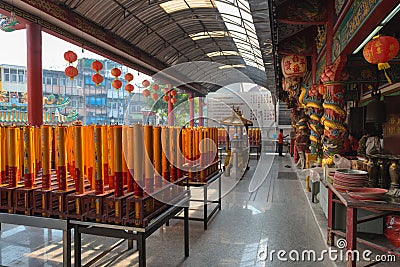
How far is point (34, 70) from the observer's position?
5.73m

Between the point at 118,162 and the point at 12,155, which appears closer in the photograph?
the point at 118,162

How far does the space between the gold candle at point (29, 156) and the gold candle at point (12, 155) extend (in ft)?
0.27

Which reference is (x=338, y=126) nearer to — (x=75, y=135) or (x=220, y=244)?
(x=220, y=244)

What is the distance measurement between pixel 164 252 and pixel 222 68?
15.2 metres

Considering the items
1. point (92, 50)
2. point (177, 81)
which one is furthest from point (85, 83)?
point (92, 50)

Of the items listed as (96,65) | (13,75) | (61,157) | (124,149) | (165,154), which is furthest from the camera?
(13,75)

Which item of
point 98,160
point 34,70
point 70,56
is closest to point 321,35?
point 98,160

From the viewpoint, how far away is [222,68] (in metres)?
17.4

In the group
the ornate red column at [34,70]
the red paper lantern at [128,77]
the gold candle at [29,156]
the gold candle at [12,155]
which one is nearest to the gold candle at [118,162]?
the gold candle at [29,156]

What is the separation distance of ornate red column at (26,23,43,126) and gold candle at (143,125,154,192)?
4.45 m

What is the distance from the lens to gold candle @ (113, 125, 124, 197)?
2.07m

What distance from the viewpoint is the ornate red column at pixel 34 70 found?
18.6 ft

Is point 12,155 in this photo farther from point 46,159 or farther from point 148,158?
point 148,158

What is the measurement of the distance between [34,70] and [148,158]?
15.4 feet
